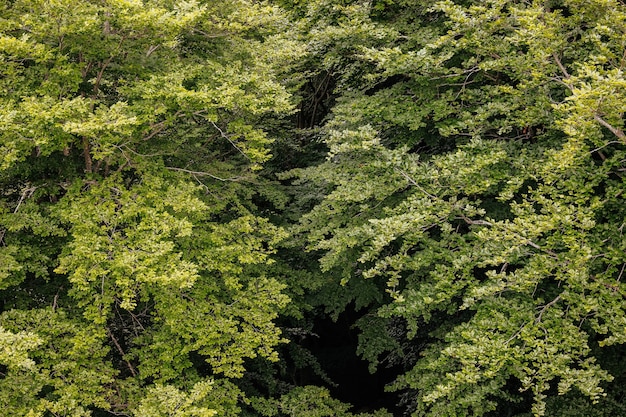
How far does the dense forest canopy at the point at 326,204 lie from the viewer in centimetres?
574

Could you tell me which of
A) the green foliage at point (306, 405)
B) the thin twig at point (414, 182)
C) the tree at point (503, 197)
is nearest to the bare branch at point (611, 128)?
the tree at point (503, 197)

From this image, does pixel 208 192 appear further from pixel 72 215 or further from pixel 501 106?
pixel 501 106

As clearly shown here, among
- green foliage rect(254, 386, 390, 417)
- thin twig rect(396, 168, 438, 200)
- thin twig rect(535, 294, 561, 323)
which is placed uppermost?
thin twig rect(396, 168, 438, 200)

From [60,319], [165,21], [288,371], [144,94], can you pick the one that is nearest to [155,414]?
[60,319]

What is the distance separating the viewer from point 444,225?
6.34m

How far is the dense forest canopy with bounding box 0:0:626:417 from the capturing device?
574 cm

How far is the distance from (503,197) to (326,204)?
2.63 m

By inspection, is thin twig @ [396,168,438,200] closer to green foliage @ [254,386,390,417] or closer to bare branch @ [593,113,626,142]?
bare branch @ [593,113,626,142]

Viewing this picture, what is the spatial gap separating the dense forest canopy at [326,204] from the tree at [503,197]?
4cm

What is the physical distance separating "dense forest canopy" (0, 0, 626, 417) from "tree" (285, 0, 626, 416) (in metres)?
0.04

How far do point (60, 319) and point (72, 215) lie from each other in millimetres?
1406

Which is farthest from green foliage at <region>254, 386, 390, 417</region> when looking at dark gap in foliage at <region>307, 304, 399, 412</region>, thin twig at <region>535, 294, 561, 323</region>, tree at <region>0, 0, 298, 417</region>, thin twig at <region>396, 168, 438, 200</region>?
dark gap in foliage at <region>307, 304, 399, 412</region>

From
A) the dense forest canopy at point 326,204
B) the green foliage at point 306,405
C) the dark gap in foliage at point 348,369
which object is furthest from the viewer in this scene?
the dark gap in foliage at point 348,369

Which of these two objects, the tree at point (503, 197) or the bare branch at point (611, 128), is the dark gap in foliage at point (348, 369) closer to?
the tree at point (503, 197)
